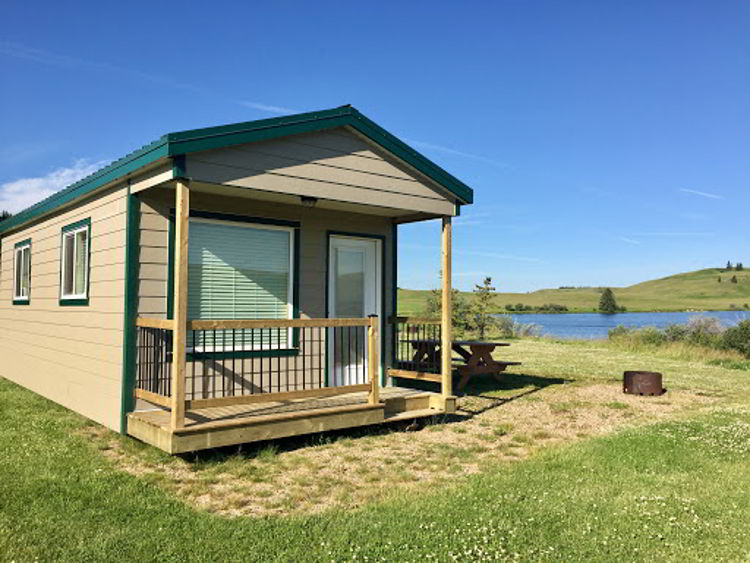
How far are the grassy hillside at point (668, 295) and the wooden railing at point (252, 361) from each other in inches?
1788

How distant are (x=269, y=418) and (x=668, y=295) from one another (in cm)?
7917

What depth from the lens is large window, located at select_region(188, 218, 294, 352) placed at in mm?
7172

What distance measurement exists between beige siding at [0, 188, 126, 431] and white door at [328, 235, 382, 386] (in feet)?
9.21

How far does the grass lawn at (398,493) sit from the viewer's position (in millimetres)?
3654

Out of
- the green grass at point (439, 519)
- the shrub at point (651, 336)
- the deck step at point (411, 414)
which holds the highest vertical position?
the shrub at point (651, 336)

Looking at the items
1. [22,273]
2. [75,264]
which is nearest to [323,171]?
[75,264]

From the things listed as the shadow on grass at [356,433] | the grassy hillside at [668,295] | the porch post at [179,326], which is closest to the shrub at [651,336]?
the shadow on grass at [356,433]

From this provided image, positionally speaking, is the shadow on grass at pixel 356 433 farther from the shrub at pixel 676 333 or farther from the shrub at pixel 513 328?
the shrub at pixel 513 328

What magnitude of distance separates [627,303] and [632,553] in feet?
243

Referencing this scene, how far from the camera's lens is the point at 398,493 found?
15.6ft

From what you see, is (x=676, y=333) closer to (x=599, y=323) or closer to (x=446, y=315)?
(x=446, y=315)

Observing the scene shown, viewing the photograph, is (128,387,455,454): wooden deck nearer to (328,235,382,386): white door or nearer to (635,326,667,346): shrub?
(328,235,382,386): white door

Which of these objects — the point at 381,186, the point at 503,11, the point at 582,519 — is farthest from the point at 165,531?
the point at 503,11

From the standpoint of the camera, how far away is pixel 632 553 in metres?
3.60
